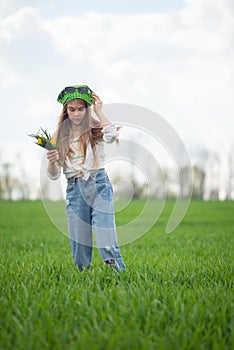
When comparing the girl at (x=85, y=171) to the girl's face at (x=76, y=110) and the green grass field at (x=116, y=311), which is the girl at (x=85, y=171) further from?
the green grass field at (x=116, y=311)

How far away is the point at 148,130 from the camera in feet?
13.8

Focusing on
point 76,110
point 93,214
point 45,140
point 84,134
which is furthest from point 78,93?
point 93,214

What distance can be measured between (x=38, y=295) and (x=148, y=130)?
1818mm

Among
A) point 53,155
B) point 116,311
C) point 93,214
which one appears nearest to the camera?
point 116,311

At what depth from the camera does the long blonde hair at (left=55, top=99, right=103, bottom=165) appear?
4.09 m

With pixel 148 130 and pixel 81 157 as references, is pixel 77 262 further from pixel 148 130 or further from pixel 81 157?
pixel 148 130

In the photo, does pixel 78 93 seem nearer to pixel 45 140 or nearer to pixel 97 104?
pixel 97 104

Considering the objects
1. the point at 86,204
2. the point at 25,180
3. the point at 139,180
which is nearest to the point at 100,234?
the point at 86,204

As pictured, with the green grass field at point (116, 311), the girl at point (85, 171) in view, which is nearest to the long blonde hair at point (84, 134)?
the girl at point (85, 171)

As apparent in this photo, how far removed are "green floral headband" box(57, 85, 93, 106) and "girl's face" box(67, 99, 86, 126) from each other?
0.06 metres

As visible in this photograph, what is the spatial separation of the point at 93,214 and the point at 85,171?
397 millimetres

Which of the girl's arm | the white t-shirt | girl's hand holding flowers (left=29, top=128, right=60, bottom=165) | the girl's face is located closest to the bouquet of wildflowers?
girl's hand holding flowers (left=29, top=128, right=60, bottom=165)

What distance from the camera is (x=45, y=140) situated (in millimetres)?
3979

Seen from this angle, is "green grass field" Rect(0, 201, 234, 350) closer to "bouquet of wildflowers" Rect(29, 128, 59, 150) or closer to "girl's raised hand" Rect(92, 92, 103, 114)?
"bouquet of wildflowers" Rect(29, 128, 59, 150)
